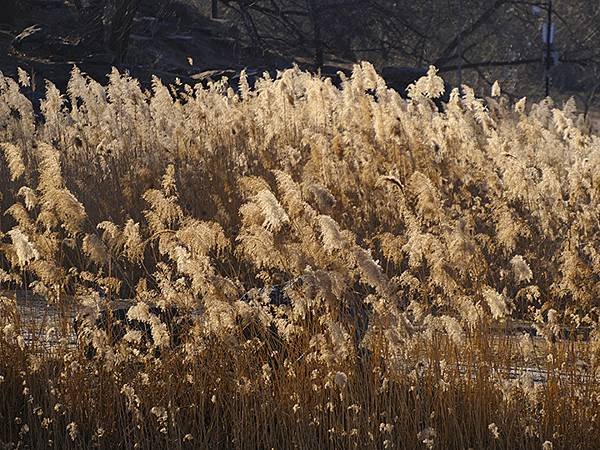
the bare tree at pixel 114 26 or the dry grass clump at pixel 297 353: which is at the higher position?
Answer: the bare tree at pixel 114 26

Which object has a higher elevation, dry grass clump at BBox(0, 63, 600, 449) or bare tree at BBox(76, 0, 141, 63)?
bare tree at BBox(76, 0, 141, 63)

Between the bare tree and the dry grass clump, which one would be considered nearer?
the dry grass clump

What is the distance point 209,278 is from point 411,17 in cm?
1672

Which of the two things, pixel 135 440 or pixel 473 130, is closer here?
pixel 135 440

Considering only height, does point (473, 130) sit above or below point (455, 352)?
above

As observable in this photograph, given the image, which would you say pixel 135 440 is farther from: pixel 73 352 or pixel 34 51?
pixel 34 51

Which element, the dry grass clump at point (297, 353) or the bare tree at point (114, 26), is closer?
the dry grass clump at point (297, 353)

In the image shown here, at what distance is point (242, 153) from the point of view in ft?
25.4

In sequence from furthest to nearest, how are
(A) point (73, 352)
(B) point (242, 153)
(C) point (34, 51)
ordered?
(C) point (34, 51) → (B) point (242, 153) → (A) point (73, 352)

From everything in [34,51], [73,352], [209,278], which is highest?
[34,51]

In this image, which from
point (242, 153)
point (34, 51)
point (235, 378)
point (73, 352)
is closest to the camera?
point (235, 378)

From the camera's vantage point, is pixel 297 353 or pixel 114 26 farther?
pixel 114 26

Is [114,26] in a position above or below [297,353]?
above

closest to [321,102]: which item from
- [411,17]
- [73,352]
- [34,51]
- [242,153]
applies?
[242,153]
